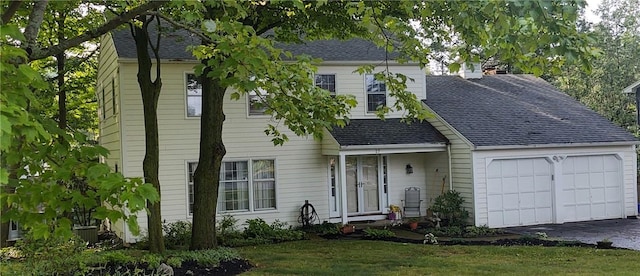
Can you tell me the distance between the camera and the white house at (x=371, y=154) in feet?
48.5

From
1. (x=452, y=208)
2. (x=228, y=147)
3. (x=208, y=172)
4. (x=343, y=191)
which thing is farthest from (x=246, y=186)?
(x=452, y=208)

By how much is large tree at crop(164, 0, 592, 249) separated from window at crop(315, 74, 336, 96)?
4.20 metres

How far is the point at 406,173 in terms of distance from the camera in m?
17.5

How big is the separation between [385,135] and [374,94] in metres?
1.52

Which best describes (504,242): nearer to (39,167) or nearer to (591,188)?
(591,188)

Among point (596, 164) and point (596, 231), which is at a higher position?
point (596, 164)

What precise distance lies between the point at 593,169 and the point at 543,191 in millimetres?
1909

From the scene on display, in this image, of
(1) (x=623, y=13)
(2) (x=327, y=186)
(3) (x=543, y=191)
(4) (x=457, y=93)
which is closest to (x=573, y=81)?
(1) (x=623, y=13)

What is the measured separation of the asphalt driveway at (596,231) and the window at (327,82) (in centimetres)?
615

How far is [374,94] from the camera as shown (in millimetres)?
17156

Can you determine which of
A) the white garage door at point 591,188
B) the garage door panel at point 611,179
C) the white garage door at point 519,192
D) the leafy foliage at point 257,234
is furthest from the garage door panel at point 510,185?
the leafy foliage at point 257,234

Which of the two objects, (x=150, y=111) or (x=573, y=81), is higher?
(x=573, y=81)

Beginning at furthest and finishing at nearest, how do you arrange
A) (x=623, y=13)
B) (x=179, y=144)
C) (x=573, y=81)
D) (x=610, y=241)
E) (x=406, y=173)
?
(x=623, y=13), (x=573, y=81), (x=406, y=173), (x=179, y=144), (x=610, y=241)

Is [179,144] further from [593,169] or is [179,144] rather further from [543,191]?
[593,169]
